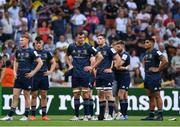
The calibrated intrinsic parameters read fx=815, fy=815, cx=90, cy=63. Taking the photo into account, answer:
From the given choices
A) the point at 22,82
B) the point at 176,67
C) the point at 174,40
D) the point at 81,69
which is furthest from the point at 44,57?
the point at 174,40

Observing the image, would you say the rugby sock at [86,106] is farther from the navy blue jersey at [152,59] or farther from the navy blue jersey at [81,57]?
the navy blue jersey at [152,59]

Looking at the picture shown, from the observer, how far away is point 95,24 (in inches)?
1352

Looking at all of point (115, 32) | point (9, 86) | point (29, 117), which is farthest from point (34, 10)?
point (29, 117)

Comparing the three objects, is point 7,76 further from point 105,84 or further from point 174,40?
point 174,40

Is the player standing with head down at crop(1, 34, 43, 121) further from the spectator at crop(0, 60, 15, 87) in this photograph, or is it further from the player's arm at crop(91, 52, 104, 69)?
the spectator at crop(0, 60, 15, 87)

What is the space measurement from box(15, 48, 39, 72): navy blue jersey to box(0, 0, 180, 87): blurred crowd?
6859 millimetres

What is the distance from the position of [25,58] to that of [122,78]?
349 cm

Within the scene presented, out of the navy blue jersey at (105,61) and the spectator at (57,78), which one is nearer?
the navy blue jersey at (105,61)

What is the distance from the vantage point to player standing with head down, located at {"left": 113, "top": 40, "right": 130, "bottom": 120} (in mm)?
25453

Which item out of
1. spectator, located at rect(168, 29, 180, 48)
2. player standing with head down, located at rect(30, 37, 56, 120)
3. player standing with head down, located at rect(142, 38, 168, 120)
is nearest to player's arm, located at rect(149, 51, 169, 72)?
player standing with head down, located at rect(142, 38, 168, 120)

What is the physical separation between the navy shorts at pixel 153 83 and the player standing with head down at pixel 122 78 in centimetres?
118

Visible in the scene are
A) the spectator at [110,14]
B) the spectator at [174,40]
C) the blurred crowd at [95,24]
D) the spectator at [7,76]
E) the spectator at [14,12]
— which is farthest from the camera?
the spectator at [110,14]

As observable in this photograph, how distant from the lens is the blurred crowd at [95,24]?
105 ft

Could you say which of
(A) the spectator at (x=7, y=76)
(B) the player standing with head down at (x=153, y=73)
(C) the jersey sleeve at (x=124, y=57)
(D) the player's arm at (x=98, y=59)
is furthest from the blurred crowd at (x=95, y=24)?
(D) the player's arm at (x=98, y=59)
